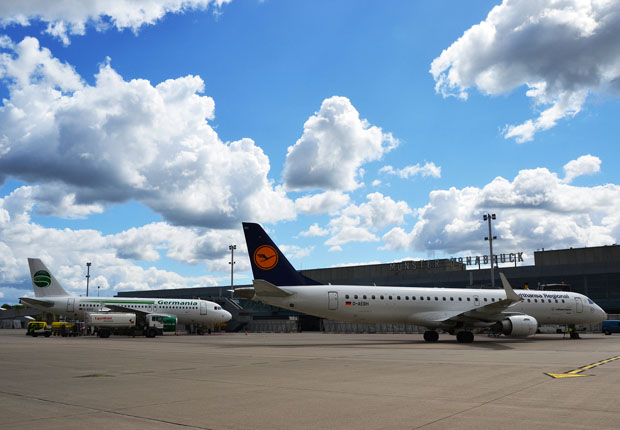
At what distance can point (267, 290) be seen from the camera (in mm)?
28156

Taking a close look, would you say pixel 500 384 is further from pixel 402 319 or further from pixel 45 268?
pixel 45 268

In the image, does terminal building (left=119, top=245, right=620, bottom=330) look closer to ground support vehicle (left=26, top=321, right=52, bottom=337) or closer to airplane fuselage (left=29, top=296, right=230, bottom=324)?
airplane fuselage (left=29, top=296, right=230, bottom=324)

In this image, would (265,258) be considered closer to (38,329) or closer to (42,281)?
(42,281)

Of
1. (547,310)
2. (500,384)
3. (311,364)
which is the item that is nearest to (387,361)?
(311,364)

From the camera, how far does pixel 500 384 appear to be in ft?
35.7

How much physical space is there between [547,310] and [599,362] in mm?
21814

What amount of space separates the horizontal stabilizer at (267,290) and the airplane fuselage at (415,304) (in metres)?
0.33

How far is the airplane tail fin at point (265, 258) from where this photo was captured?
96.1 feet

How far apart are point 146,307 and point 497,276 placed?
5317 centimetres

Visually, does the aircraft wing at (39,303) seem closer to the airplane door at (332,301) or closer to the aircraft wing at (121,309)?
the aircraft wing at (121,309)

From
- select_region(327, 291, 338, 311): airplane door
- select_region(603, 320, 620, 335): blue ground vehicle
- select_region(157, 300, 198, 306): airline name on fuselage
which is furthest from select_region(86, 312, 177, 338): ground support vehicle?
select_region(603, 320, 620, 335): blue ground vehicle

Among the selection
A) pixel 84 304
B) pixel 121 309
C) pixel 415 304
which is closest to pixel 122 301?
pixel 121 309

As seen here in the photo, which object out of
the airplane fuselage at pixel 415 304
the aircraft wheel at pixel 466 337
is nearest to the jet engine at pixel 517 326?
the airplane fuselage at pixel 415 304

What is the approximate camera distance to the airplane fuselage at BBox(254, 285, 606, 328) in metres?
29.8
